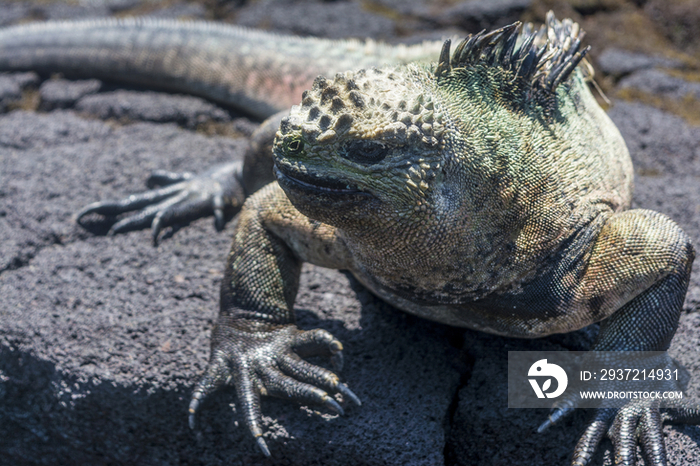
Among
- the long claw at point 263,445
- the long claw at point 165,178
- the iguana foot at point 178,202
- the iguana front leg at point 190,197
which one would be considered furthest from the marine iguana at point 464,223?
the long claw at point 165,178

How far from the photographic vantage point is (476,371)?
2922mm

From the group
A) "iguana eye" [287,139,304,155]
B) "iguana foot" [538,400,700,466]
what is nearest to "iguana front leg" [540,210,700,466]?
"iguana foot" [538,400,700,466]

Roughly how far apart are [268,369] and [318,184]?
1134 mm

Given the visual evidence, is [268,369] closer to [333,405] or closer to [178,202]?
[333,405]

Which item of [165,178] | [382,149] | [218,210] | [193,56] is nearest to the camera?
[382,149]

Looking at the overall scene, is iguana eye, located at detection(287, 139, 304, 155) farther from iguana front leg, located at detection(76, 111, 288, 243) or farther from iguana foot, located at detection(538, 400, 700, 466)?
iguana front leg, located at detection(76, 111, 288, 243)

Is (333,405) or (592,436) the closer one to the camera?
(592,436)

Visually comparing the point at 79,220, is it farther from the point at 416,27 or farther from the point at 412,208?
the point at 416,27

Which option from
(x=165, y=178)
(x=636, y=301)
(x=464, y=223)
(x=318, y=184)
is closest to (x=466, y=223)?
(x=464, y=223)

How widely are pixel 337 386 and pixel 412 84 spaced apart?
1.31m

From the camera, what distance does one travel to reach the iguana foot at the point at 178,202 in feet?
13.0

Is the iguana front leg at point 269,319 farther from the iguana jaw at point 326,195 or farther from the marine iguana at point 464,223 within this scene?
the iguana jaw at point 326,195

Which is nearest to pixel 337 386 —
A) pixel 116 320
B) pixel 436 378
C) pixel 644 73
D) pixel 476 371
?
pixel 436 378

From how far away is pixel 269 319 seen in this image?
300 centimetres
